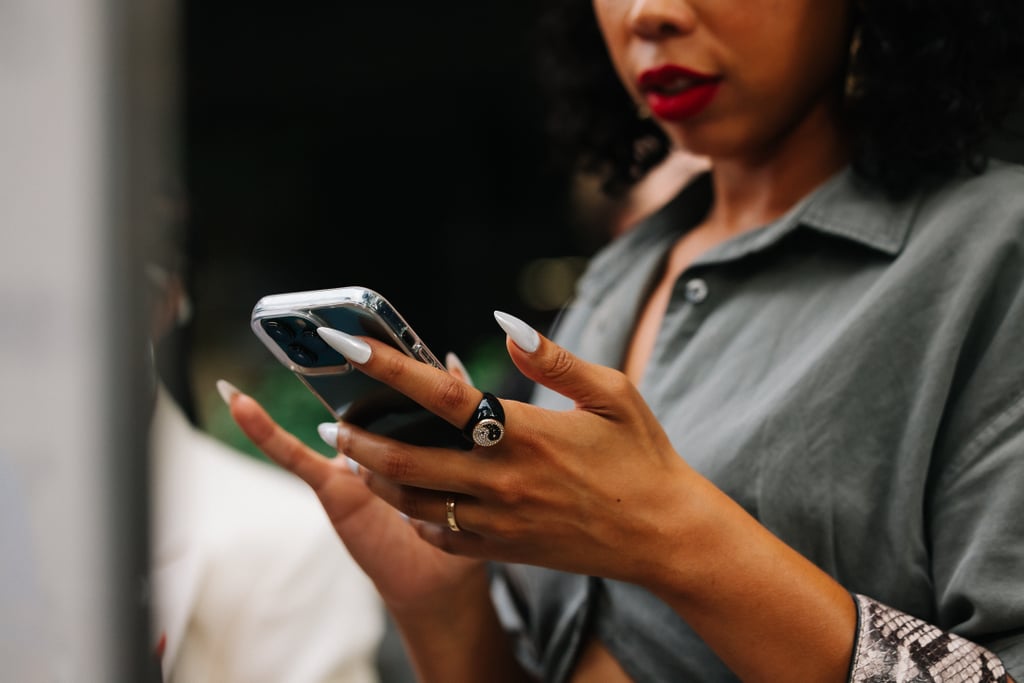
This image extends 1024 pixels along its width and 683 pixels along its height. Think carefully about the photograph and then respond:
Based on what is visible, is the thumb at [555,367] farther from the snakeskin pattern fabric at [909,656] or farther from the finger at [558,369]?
the snakeskin pattern fabric at [909,656]

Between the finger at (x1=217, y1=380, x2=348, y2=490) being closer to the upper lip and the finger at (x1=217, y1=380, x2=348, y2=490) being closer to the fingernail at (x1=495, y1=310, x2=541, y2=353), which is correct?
the fingernail at (x1=495, y1=310, x2=541, y2=353)

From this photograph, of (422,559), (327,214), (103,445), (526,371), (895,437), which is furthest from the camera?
(327,214)

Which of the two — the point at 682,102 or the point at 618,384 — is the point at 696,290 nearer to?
the point at 682,102

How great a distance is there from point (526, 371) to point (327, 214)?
2.31 metres

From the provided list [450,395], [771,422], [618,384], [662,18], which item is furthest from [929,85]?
[450,395]

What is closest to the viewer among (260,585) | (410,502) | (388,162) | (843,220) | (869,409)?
(410,502)

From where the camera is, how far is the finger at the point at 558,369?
0.62 m

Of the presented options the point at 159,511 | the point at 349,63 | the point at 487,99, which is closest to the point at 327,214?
the point at 349,63

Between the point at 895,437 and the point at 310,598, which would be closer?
the point at 895,437

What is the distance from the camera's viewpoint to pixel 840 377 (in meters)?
0.86

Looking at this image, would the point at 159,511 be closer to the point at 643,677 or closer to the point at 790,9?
the point at 643,677

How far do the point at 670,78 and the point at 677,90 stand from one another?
14 mm

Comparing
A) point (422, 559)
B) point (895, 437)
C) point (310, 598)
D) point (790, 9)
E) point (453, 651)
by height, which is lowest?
point (310, 598)

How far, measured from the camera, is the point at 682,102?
3.16 ft
